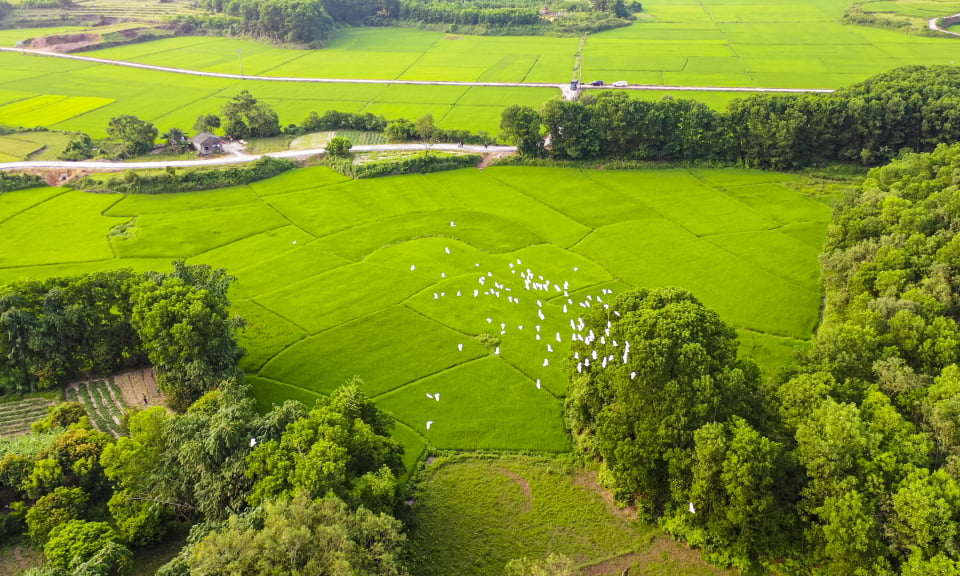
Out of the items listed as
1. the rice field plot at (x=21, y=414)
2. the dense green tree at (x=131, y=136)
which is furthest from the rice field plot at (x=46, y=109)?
the rice field plot at (x=21, y=414)

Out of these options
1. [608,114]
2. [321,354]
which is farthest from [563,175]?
[321,354]

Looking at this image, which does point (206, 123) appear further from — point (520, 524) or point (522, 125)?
Answer: point (520, 524)

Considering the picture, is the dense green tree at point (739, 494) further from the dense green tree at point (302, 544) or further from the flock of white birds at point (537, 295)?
the dense green tree at point (302, 544)

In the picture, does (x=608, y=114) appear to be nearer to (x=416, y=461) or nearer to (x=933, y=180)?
(x=933, y=180)

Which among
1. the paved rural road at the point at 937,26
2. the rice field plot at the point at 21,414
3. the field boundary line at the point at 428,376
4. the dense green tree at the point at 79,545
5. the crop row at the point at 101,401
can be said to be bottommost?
the rice field plot at the point at 21,414

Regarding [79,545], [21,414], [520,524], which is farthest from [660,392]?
[21,414]

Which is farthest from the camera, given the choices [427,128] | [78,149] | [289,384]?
[427,128]
